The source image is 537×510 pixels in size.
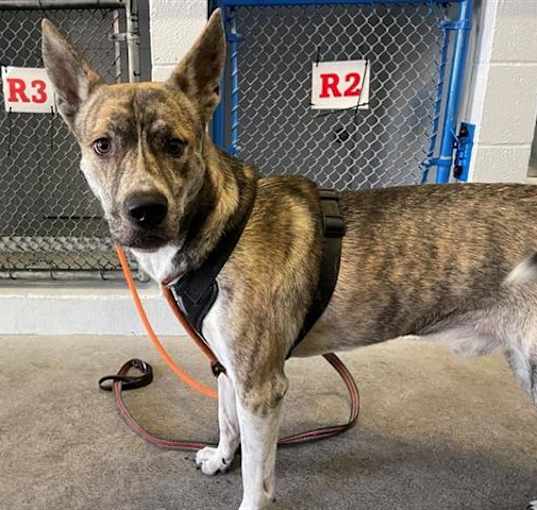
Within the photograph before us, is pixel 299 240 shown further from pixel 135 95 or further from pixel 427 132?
pixel 427 132

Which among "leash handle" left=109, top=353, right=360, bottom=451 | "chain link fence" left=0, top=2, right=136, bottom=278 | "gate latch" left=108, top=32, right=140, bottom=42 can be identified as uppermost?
"gate latch" left=108, top=32, right=140, bottom=42

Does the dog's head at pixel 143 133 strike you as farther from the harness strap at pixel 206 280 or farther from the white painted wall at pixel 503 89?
the white painted wall at pixel 503 89

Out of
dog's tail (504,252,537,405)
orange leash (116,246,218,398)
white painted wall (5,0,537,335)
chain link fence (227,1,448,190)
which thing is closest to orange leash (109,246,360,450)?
orange leash (116,246,218,398)

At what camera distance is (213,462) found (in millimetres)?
1732

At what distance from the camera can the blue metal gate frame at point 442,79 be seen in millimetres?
2316

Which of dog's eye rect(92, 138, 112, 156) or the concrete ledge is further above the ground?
dog's eye rect(92, 138, 112, 156)

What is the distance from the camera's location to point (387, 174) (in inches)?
125

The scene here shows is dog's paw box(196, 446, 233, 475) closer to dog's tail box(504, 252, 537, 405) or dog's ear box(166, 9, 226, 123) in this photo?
dog's tail box(504, 252, 537, 405)

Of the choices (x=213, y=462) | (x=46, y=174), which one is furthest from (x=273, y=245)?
(x=46, y=174)

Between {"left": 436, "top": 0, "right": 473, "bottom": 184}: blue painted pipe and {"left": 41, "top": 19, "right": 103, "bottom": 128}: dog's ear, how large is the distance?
176 cm

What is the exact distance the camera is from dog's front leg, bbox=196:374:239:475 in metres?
1.71

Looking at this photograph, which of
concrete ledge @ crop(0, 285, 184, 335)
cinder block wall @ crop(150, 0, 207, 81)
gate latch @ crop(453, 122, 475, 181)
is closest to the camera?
cinder block wall @ crop(150, 0, 207, 81)

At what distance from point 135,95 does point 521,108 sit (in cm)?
194

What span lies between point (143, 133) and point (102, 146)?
0.41ft
